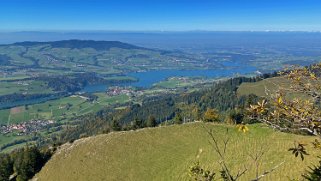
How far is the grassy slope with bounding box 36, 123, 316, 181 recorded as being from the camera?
41.5m

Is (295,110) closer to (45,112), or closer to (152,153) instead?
(152,153)

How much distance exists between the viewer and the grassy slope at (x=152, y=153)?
4150cm

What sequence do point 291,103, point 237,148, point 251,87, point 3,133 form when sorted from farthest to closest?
point 3,133 < point 251,87 < point 237,148 < point 291,103

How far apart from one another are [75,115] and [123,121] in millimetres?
52175

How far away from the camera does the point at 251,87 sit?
132750 mm

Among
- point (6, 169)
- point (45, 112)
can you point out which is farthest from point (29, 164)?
point (45, 112)

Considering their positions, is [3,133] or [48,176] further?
[3,133]

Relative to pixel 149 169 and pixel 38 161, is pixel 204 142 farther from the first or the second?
pixel 38 161

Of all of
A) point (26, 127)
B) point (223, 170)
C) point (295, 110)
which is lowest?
point (26, 127)

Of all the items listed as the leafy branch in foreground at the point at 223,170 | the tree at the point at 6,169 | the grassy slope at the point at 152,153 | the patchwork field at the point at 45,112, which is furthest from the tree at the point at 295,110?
the patchwork field at the point at 45,112

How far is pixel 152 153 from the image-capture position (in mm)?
51406

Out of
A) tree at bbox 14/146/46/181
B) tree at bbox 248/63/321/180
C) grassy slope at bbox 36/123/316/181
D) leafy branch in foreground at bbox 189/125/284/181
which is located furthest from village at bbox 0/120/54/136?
tree at bbox 248/63/321/180

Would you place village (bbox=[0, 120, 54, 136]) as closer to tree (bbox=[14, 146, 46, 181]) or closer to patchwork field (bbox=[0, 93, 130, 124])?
patchwork field (bbox=[0, 93, 130, 124])

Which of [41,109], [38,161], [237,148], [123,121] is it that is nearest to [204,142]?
[237,148]
